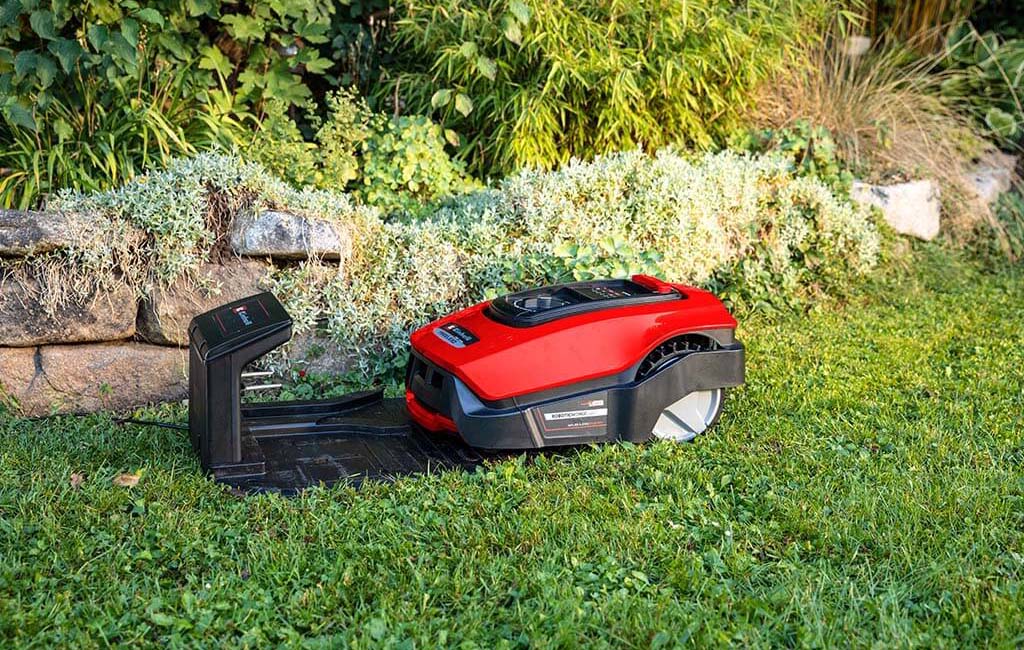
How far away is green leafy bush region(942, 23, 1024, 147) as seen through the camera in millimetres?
6707

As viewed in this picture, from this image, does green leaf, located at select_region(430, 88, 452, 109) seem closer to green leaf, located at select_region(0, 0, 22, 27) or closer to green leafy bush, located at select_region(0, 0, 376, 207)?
green leafy bush, located at select_region(0, 0, 376, 207)

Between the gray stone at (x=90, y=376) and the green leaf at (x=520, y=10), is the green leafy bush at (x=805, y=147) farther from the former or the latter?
the gray stone at (x=90, y=376)

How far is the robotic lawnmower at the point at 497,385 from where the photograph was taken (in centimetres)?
Answer: 298

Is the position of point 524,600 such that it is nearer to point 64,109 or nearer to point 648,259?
point 648,259

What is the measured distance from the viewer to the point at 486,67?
196 inches

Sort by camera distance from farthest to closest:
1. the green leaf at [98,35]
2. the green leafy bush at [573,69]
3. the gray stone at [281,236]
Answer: the green leafy bush at [573,69]
the green leaf at [98,35]
the gray stone at [281,236]

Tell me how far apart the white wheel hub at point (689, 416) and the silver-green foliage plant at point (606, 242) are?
929mm

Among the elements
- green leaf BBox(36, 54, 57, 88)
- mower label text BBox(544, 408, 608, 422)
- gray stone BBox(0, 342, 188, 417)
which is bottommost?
gray stone BBox(0, 342, 188, 417)

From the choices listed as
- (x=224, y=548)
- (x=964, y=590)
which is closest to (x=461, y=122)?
(x=224, y=548)

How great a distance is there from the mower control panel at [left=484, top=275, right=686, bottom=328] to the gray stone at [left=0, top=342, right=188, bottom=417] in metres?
1.39

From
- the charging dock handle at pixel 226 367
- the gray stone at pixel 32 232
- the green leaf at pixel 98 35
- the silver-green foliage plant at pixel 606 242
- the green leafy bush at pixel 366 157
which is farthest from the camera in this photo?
the green leafy bush at pixel 366 157

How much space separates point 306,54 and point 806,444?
10.7ft

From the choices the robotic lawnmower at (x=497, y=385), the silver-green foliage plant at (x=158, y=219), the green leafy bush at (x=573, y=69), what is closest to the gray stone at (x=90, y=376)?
the silver-green foliage plant at (x=158, y=219)

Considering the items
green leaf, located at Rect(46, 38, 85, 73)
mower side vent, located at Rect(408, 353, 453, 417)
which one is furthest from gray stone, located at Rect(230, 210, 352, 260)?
green leaf, located at Rect(46, 38, 85, 73)
